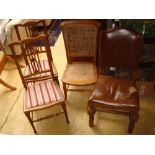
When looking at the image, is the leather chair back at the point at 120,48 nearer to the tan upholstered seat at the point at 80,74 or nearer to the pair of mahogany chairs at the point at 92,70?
the pair of mahogany chairs at the point at 92,70

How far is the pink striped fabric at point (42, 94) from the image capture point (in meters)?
1.81

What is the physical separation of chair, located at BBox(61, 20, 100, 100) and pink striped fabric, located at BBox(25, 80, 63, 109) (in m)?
0.19

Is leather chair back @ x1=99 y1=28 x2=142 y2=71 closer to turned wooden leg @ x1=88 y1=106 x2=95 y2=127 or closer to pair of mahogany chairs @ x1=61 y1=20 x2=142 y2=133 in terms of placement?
pair of mahogany chairs @ x1=61 y1=20 x2=142 y2=133

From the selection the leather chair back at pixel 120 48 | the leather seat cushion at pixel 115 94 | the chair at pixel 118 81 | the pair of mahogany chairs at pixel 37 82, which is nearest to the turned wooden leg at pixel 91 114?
the chair at pixel 118 81

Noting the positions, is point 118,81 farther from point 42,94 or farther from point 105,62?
point 42,94

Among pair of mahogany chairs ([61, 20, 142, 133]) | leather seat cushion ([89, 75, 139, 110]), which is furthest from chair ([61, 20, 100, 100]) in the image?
leather seat cushion ([89, 75, 139, 110])

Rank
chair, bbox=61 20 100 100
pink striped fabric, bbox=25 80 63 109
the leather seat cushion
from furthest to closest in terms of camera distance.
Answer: chair, bbox=61 20 100 100, pink striped fabric, bbox=25 80 63 109, the leather seat cushion

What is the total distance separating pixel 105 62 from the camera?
6.30ft

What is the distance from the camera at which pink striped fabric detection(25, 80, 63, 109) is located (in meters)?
1.81

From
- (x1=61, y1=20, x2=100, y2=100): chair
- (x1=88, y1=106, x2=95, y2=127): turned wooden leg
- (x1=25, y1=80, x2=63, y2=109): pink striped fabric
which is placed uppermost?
(x1=61, y1=20, x2=100, y2=100): chair
